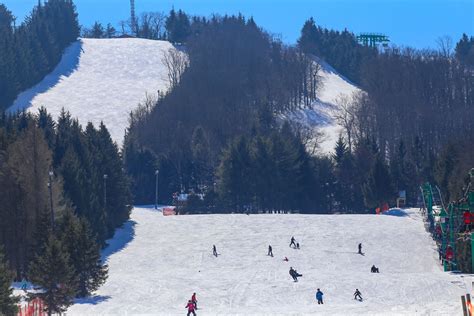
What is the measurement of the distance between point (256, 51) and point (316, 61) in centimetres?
1199

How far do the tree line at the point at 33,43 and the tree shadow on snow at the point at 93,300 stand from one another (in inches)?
2931

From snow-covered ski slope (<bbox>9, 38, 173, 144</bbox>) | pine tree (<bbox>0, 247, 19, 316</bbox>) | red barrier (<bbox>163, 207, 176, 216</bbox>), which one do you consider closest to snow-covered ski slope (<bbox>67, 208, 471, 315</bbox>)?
red barrier (<bbox>163, 207, 176, 216</bbox>)

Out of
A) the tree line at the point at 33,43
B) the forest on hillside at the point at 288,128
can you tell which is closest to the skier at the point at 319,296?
the forest on hillside at the point at 288,128

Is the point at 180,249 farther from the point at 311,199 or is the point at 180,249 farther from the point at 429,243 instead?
the point at 311,199

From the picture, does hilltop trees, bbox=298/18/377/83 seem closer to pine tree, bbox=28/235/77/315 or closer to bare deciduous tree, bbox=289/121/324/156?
bare deciduous tree, bbox=289/121/324/156

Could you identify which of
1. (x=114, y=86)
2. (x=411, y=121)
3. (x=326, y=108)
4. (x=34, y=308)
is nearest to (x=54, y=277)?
(x=34, y=308)

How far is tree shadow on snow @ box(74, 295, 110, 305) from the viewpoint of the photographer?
4681cm

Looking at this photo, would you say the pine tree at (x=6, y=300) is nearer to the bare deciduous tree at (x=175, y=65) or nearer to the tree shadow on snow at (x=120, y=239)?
the tree shadow on snow at (x=120, y=239)

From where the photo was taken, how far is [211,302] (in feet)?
156

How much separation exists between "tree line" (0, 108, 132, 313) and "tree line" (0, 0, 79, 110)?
48899mm

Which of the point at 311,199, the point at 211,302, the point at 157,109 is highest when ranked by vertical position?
the point at 157,109

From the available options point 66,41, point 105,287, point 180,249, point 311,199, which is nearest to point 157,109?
point 311,199

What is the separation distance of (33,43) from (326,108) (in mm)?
33579

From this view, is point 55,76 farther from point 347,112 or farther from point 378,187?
point 378,187
